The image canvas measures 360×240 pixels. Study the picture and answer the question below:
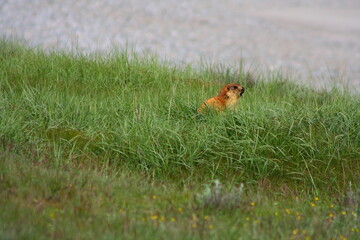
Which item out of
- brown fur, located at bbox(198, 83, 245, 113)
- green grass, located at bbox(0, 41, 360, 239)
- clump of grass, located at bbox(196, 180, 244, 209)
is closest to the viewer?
green grass, located at bbox(0, 41, 360, 239)

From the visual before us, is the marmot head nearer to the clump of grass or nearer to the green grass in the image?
the green grass

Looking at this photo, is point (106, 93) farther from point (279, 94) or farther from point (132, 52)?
point (279, 94)

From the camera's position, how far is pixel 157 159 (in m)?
5.60

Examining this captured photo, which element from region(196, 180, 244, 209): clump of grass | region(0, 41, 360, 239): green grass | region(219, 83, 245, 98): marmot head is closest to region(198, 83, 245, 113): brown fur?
region(219, 83, 245, 98): marmot head

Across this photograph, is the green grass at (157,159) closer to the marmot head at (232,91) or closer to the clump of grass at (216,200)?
the clump of grass at (216,200)

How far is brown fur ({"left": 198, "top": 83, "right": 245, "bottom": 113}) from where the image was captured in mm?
6296

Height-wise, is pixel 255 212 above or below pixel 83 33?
above

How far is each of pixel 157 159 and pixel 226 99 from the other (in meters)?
1.11

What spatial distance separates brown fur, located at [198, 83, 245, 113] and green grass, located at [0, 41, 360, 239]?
0.13m

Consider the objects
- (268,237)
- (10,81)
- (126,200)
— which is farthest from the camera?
(10,81)

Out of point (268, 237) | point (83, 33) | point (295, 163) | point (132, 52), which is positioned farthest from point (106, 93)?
point (83, 33)

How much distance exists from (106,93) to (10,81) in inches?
39.5

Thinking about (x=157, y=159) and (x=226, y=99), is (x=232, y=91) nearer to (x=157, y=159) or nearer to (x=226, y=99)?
(x=226, y=99)

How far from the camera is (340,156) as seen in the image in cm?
601
